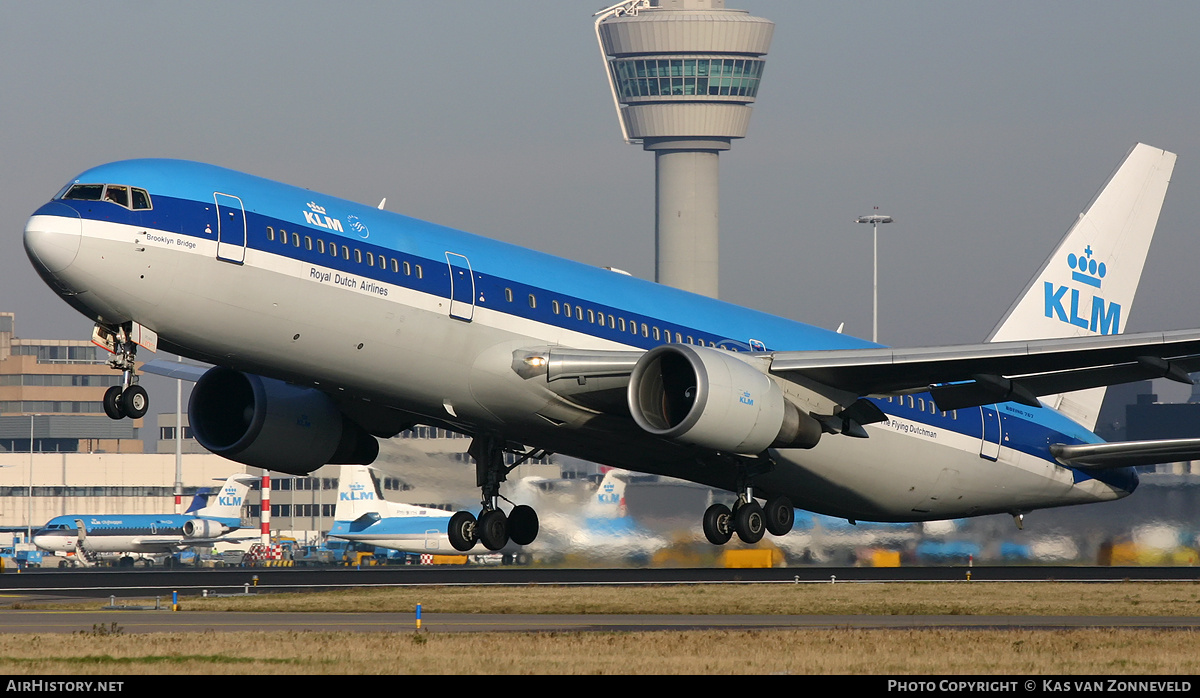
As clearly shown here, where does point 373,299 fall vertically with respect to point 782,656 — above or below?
above

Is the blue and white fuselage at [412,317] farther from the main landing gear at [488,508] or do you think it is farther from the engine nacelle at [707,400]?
the main landing gear at [488,508]

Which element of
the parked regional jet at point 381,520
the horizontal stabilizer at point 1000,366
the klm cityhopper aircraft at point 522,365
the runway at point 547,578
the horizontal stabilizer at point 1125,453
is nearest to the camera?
the klm cityhopper aircraft at point 522,365

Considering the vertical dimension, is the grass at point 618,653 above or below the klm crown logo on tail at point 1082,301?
below

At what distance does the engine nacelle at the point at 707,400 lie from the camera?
2792cm

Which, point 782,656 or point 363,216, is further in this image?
point 363,216

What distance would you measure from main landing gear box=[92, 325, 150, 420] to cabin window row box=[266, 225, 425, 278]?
118 inches

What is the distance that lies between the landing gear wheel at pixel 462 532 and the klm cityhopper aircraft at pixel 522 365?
0.16 ft

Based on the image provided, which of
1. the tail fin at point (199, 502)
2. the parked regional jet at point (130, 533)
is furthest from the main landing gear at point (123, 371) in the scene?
the tail fin at point (199, 502)

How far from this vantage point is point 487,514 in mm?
33625

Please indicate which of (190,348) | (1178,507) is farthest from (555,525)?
(190,348)

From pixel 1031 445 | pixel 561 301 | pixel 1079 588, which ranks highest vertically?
pixel 561 301

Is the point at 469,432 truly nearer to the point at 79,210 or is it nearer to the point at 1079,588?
the point at 79,210
